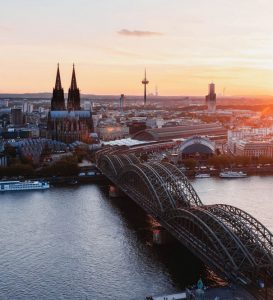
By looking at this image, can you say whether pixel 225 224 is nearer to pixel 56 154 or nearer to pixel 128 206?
pixel 128 206

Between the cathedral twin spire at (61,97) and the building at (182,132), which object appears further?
the building at (182,132)

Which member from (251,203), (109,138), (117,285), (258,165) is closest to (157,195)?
(117,285)

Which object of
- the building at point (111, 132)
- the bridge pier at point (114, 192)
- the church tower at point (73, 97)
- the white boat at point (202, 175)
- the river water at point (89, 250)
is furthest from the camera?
the building at point (111, 132)

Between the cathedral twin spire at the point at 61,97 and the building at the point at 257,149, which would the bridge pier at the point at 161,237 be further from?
the cathedral twin spire at the point at 61,97

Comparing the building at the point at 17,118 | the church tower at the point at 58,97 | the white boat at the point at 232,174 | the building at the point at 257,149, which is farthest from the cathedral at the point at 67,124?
the building at the point at 17,118

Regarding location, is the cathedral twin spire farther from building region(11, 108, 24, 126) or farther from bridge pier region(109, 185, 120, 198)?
bridge pier region(109, 185, 120, 198)

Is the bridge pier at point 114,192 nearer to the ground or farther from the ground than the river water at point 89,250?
farther from the ground

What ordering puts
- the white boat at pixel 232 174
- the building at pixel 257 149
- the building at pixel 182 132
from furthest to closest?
1. the building at pixel 182 132
2. the building at pixel 257 149
3. the white boat at pixel 232 174

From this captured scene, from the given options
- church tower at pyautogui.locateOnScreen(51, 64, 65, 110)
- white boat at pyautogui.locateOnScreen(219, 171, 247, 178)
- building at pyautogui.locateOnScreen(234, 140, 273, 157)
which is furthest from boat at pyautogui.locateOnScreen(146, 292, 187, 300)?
church tower at pyautogui.locateOnScreen(51, 64, 65, 110)
